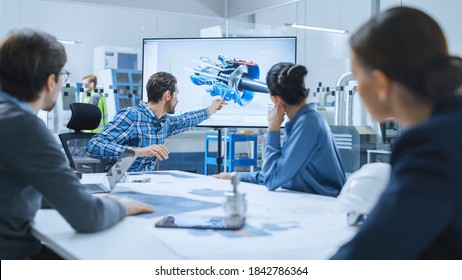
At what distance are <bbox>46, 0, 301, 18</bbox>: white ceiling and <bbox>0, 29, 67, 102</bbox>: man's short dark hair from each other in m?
3.20

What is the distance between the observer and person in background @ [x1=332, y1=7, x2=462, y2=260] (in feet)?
2.33

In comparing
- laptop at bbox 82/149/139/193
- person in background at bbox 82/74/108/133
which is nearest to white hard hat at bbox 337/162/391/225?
laptop at bbox 82/149/139/193

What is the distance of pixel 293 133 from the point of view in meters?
2.16

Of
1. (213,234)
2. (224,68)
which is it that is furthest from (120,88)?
(213,234)

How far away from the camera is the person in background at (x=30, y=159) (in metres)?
1.34

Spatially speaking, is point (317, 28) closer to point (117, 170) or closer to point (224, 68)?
point (224, 68)

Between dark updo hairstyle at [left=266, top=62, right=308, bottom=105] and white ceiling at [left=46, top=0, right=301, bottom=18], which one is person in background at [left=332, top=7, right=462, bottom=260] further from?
white ceiling at [left=46, top=0, right=301, bottom=18]

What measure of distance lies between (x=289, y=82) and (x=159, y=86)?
147 cm

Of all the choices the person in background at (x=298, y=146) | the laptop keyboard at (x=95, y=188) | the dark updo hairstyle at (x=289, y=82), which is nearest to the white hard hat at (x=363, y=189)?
the person in background at (x=298, y=146)

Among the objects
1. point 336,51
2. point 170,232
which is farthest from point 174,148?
point 170,232

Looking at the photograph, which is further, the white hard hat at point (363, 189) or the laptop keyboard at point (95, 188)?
the laptop keyboard at point (95, 188)

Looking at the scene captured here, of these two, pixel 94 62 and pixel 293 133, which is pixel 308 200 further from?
pixel 94 62

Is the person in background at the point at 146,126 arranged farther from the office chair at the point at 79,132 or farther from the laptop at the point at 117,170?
the laptop at the point at 117,170

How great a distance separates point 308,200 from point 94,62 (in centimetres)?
751
